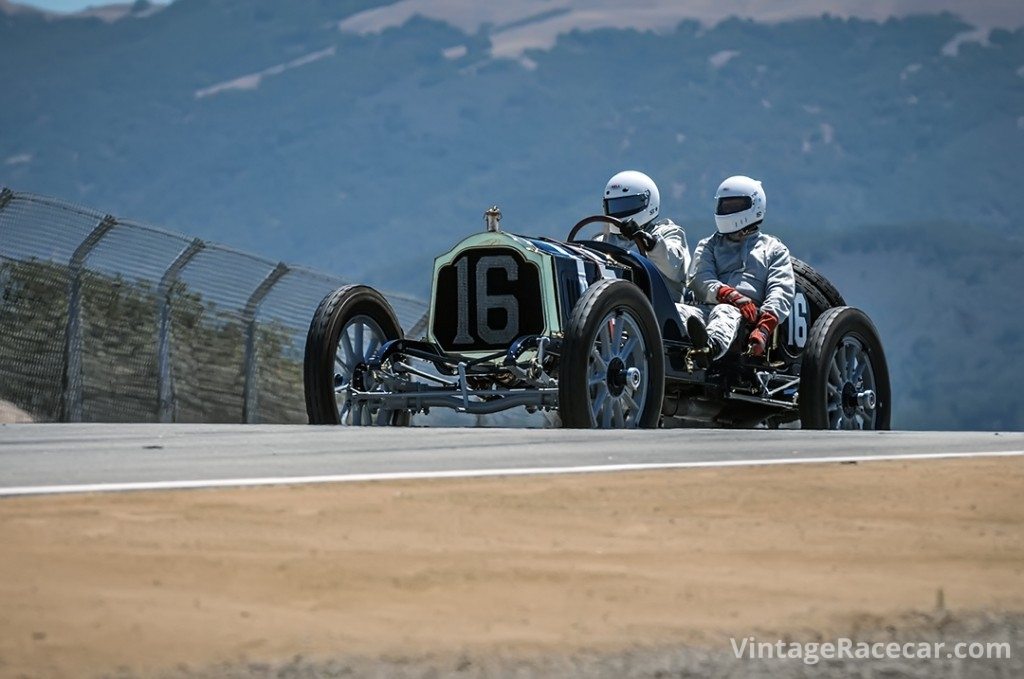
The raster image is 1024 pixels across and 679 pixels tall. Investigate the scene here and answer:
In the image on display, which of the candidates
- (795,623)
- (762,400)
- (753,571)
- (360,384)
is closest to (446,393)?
(360,384)

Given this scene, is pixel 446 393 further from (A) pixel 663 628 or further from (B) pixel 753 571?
(A) pixel 663 628

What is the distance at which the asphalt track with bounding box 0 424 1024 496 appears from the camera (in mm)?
8727

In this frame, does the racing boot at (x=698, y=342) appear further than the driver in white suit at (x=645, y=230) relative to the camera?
No

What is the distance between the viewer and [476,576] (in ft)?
20.7

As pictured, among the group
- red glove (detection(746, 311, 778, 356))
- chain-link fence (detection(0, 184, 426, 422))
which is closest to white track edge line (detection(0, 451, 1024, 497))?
red glove (detection(746, 311, 778, 356))

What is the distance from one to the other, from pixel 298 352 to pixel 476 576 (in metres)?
14.7

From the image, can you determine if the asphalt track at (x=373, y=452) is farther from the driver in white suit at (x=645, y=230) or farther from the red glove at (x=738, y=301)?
the driver in white suit at (x=645, y=230)

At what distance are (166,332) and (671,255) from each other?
503 centimetres

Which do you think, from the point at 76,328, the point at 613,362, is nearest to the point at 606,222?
the point at 613,362

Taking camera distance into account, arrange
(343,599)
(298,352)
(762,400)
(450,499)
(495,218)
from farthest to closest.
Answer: (298,352) < (762,400) < (495,218) < (450,499) < (343,599)

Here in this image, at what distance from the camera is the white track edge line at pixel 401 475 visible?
8.05 meters

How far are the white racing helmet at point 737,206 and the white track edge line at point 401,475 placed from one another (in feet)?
19.6

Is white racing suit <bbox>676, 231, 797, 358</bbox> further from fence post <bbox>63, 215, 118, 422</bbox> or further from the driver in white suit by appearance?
fence post <bbox>63, 215, 118, 422</bbox>

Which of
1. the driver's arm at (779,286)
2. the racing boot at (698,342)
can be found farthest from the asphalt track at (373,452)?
the driver's arm at (779,286)
